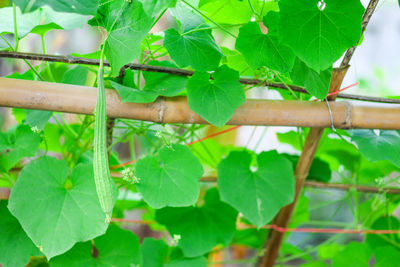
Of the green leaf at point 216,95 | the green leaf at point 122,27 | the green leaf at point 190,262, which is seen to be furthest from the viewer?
the green leaf at point 190,262

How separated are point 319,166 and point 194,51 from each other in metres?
A: 0.57

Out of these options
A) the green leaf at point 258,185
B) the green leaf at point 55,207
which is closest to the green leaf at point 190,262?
the green leaf at point 258,185

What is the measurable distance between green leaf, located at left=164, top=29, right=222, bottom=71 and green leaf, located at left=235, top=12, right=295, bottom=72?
7 cm

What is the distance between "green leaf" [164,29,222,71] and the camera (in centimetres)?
72

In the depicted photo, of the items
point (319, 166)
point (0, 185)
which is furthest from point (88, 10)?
point (319, 166)

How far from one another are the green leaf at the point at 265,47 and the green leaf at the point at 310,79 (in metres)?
0.03

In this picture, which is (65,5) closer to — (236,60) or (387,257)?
(236,60)

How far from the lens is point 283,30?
62cm

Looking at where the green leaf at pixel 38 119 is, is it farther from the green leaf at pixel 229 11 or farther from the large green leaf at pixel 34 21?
the green leaf at pixel 229 11

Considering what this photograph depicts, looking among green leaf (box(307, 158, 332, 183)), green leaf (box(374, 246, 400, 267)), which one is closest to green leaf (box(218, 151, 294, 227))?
green leaf (box(307, 158, 332, 183))

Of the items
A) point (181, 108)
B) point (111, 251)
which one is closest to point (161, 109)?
point (181, 108)

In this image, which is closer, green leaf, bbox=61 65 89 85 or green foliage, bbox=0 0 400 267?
green foliage, bbox=0 0 400 267

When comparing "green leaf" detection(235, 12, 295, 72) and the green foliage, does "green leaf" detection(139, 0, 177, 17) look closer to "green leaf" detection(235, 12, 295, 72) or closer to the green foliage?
the green foliage

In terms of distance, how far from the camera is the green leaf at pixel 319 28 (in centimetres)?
62
